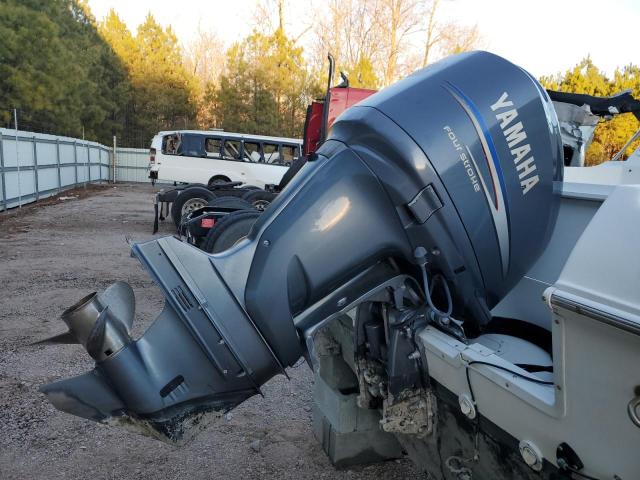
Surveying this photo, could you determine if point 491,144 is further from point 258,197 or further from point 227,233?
point 258,197

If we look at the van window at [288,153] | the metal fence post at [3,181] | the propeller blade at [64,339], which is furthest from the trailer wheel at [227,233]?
the van window at [288,153]

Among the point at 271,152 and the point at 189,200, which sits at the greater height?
the point at 271,152

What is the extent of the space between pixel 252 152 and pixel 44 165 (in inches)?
209

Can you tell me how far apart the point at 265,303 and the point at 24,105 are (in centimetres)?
1691

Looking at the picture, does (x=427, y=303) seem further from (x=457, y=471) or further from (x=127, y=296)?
(x=127, y=296)

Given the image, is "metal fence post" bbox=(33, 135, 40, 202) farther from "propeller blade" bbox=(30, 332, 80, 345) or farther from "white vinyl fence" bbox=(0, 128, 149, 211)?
"propeller blade" bbox=(30, 332, 80, 345)

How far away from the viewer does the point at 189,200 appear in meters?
9.12

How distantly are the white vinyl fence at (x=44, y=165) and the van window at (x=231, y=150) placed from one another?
14.7 ft

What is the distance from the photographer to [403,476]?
2291mm

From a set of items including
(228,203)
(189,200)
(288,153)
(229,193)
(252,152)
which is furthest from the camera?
(288,153)

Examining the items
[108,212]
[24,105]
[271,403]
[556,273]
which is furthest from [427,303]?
[24,105]

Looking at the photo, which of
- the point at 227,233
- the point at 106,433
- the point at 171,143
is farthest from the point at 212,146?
the point at 106,433

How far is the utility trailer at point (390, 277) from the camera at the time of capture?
1495 mm

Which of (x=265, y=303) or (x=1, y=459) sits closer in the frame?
(x=265, y=303)
